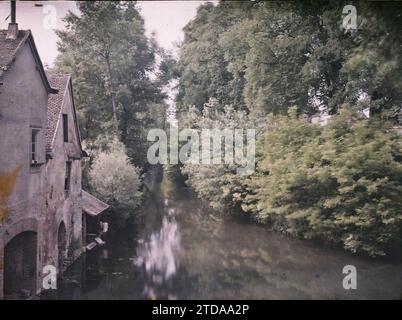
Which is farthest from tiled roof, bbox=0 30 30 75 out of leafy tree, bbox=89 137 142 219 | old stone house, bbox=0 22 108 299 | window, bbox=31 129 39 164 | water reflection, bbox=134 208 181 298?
leafy tree, bbox=89 137 142 219

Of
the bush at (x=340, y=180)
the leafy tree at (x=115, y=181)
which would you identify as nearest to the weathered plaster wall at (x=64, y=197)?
the leafy tree at (x=115, y=181)

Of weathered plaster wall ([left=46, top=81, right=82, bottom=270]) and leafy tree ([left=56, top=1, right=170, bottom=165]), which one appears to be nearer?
weathered plaster wall ([left=46, top=81, right=82, bottom=270])

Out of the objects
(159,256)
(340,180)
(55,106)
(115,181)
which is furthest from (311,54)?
(55,106)

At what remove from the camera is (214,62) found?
89.6ft

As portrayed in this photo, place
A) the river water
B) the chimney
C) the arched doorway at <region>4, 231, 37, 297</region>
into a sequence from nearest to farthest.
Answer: the chimney
the arched doorway at <region>4, 231, 37, 297</region>
the river water

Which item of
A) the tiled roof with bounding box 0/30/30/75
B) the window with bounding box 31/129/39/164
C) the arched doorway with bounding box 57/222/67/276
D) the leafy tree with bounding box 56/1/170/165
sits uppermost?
the leafy tree with bounding box 56/1/170/165

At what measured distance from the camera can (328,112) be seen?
19.1 m

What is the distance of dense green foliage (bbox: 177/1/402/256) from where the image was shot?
14.1 meters

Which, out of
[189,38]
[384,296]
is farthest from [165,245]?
[189,38]

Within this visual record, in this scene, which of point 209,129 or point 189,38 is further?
point 189,38

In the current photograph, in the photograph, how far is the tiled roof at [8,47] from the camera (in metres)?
10.5

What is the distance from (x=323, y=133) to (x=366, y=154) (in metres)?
1.91

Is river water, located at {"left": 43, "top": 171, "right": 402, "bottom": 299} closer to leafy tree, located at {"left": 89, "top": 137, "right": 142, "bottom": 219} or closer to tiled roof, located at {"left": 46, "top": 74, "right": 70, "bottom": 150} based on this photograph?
leafy tree, located at {"left": 89, "top": 137, "right": 142, "bottom": 219}
